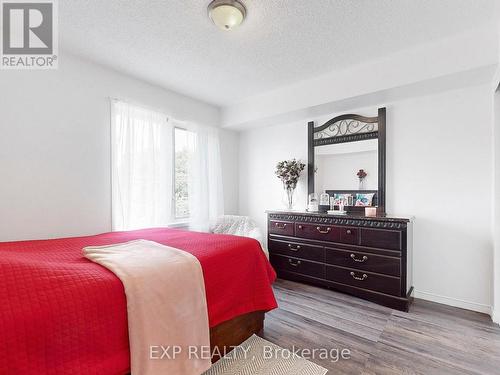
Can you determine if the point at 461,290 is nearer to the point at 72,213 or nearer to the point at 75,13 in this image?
the point at 72,213

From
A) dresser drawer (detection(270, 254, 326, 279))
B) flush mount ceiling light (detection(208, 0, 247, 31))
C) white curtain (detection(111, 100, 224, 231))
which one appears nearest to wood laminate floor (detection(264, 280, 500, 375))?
dresser drawer (detection(270, 254, 326, 279))

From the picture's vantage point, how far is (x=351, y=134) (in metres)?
3.22

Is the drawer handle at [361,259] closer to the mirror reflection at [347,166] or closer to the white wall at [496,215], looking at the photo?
the mirror reflection at [347,166]

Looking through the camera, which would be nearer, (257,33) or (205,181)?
(257,33)

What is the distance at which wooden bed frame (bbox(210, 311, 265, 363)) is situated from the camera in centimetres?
166

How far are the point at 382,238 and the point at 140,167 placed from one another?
284cm

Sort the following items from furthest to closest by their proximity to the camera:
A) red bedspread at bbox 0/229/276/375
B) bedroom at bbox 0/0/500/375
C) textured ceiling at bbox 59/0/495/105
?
textured ceiling at bbox 59/0/495/105 → bedroom at bbox 0/0/500/375 → red bedspread at bbox 0/229/276/375

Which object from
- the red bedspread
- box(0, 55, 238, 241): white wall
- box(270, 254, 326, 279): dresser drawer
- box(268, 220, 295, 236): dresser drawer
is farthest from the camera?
box(268, 220, 295, 236): dresser drawer

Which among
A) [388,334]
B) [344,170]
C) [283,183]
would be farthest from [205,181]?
[388,334]

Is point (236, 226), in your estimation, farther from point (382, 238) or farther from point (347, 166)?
point (382, 238)

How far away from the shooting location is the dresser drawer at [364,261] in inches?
100

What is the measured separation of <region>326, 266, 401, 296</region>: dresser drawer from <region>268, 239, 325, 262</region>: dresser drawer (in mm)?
188

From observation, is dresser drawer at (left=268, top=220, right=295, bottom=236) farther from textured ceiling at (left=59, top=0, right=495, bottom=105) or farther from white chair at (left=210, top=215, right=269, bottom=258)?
textured ceiling at (left=59, top=0, right=495, bottom=105)

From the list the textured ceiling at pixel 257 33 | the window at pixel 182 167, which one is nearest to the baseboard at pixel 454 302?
the textured ceiling at pixel 257 33
